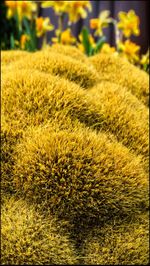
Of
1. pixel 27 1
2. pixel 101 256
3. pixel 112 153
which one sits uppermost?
pixel 27 1

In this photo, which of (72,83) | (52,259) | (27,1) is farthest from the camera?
(27,1)

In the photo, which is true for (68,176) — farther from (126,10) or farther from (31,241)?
(126,10)

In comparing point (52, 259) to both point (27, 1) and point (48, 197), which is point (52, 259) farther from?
point (27, 1)

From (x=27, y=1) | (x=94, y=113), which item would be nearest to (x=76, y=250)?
(x=94, y=113)

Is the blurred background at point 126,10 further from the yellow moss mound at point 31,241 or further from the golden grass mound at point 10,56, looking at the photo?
the yellow moss mound at point 31,241

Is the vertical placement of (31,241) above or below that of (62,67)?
below

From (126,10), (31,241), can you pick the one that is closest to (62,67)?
(31,241)

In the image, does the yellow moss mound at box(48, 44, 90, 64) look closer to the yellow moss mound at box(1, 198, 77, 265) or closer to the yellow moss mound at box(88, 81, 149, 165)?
the yellow moss mound at box(88, 81, 149, 165)
